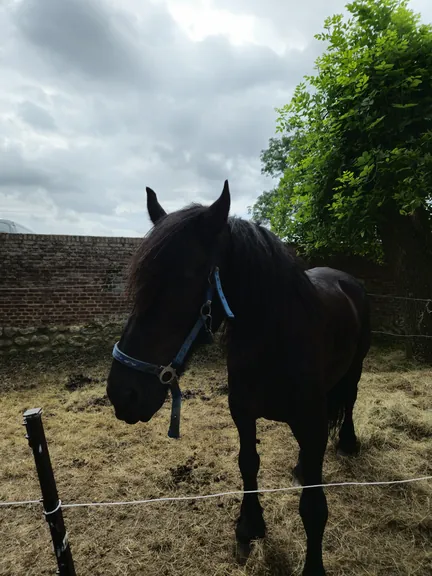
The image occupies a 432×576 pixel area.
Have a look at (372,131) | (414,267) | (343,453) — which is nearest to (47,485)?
(343,453)

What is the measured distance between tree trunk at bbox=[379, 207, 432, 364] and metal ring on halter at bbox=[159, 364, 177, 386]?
19.2ft

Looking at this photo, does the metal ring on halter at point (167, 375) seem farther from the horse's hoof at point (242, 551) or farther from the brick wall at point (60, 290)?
the brick wall at point (60, 290)

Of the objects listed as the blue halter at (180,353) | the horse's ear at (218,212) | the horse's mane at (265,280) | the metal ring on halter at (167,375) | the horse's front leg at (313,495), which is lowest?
the horse's front leg at (313,495)

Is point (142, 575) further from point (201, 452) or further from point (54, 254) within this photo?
point (54, 254)

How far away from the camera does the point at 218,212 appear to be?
1.49 m

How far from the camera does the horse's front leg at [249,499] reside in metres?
2.19

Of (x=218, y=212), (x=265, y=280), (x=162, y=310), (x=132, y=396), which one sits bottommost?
(x=132, y=396)

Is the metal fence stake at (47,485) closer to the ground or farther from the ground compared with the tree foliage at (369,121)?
closer to the ground

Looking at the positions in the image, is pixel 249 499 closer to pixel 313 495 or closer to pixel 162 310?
pixel 313 495

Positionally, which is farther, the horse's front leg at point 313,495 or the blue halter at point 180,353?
the horse's front leg at point 313,495

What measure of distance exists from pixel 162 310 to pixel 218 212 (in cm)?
50

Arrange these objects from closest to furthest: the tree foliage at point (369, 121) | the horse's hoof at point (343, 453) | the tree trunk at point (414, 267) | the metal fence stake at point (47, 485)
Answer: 1. the metal fence stake at point (47, 485)
2. the horse's hoof at point (343, 453)
3. the tree foliage at point (369, 121)
4. the tree trunk at point (414, 267)

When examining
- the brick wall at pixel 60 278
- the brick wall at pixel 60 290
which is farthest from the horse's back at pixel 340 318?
the brick wall at pixel 60 278

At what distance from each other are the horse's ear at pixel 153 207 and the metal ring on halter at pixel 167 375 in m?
0.85
